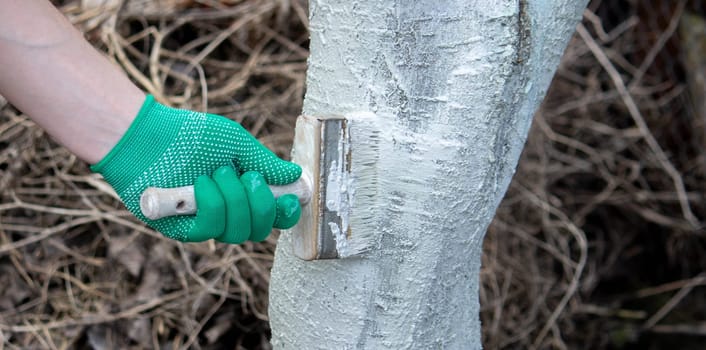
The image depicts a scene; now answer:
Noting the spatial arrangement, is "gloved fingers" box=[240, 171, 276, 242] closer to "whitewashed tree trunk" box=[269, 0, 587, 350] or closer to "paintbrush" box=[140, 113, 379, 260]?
"paintbrush" box=[140, 113, 379, 260]

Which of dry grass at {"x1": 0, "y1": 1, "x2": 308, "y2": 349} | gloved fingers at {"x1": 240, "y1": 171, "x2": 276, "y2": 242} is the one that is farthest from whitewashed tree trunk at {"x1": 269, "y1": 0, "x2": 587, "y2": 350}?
dry grass at {"x1": 0, "y1": 1, "x2": 308, "y2": 349}

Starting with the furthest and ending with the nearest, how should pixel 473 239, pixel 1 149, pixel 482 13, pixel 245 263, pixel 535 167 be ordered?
Result: pixel 535 167 < pixel 1 149 < pixel 245 263 < pixel 473 239 < pixel 482 13

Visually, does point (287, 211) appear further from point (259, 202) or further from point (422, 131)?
point (422, 131)

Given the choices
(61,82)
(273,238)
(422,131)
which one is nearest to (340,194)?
(422,131)

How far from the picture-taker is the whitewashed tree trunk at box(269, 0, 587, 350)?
2.70 ft

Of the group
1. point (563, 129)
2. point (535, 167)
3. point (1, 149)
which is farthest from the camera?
point (563, 129)

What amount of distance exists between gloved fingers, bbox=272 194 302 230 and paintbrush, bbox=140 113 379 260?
0.02 m

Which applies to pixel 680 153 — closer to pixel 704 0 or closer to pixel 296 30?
pixel 704 0

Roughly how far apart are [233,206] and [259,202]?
0.03m

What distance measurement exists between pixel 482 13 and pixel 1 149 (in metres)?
1.29

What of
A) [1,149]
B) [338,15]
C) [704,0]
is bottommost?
[1,149]

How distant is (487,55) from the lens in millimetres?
820

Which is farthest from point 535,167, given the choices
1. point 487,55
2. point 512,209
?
point 487,55

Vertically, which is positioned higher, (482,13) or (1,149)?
(482,13)
